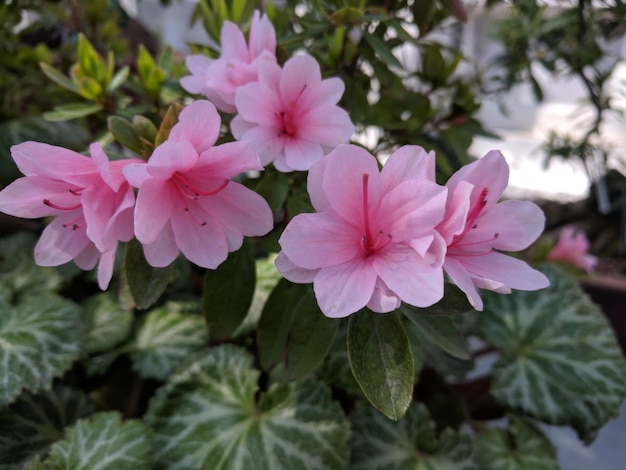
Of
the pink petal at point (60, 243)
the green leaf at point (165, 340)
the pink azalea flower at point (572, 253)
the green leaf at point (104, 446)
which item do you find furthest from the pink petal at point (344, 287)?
the pink azalea flower at point (572, 253)

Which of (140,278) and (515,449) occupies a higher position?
(140,278)

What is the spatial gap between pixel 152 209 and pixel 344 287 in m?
0.16

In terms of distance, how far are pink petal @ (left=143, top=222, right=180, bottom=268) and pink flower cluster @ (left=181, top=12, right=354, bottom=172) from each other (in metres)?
0.10

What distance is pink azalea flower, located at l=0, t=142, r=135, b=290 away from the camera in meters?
0.39

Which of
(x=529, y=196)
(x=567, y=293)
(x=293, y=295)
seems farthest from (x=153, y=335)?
(x=529, y=196)

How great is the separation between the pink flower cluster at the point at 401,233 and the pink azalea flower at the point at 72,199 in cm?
13

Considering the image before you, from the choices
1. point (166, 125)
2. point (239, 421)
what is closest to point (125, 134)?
point (166, 125)

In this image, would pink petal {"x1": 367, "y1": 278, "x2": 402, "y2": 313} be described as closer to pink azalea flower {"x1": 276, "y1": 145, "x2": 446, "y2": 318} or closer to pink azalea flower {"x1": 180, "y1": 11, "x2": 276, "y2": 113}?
pink azalea flower {"x1": 276, "y1": 145, "x2": 446, "y2": 318}

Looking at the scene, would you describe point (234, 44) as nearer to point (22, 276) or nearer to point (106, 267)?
point (106, 267)

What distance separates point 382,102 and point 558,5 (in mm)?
711

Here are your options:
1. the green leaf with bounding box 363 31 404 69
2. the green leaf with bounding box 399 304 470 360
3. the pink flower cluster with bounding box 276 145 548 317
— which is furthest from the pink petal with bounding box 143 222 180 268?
the green leaf with bounding box 363 31 404 69

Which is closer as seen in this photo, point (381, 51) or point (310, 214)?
point (310, 214)

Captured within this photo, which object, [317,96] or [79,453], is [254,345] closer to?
[79,453]

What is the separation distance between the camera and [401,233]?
0.39m
